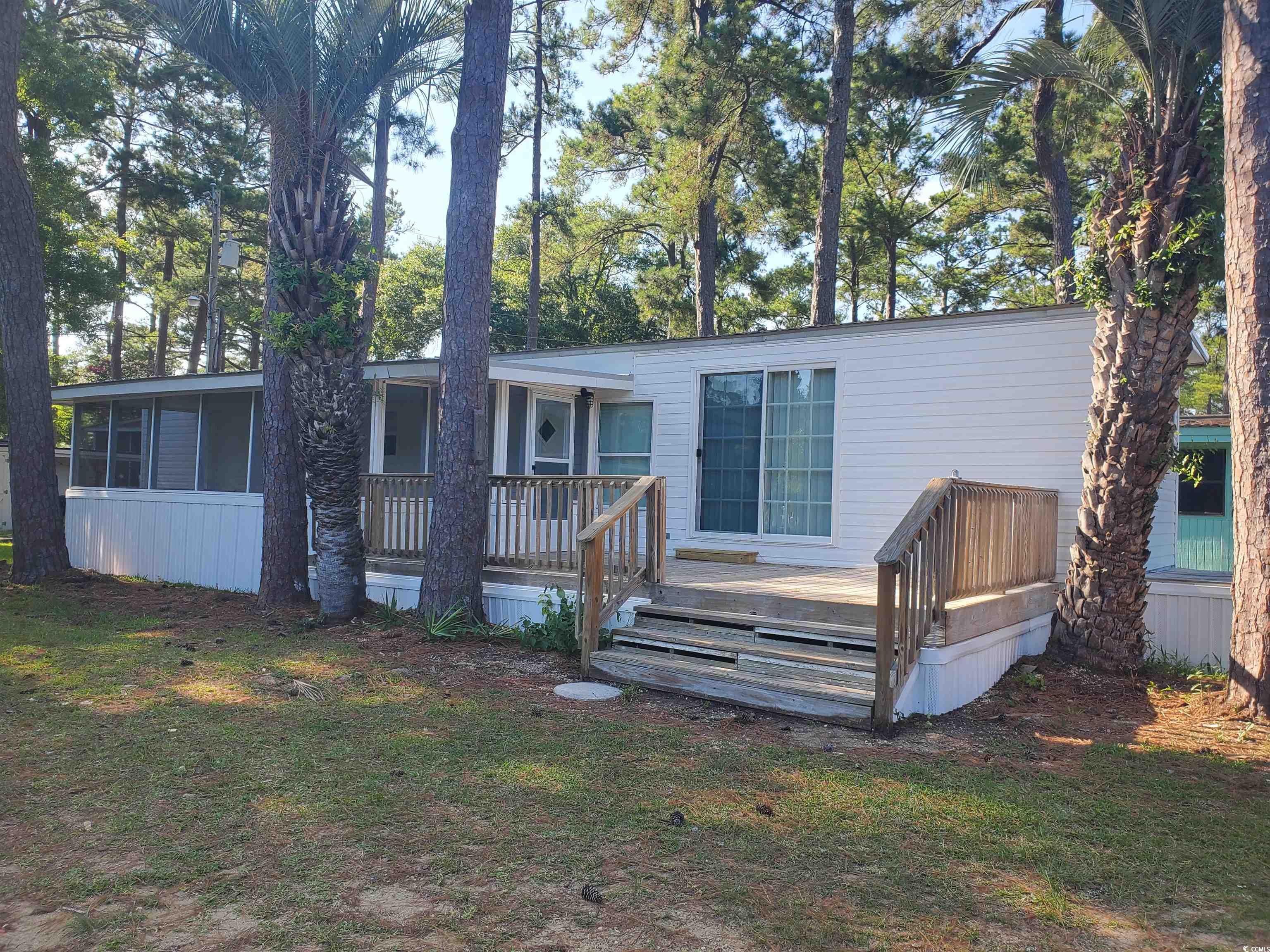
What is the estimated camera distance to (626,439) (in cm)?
1053

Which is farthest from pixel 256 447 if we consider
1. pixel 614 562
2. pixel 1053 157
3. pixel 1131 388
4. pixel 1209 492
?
pixel 1053 157

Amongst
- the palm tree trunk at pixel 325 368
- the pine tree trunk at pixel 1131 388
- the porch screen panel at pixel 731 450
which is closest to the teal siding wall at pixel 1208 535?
the porch screen panel at pixel 731 450

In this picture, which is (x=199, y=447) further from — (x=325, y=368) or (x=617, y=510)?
(x=617, y=510)

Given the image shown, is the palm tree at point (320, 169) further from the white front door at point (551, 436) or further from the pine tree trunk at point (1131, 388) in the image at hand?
the pine tree trunk at point (1131, 388)

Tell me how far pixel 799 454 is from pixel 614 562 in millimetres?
3151

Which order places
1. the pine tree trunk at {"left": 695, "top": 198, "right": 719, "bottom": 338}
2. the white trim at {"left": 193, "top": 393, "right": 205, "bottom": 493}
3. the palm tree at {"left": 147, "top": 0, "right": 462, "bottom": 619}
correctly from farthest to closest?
1. the pine tree trunk at {"left": 695, "top": 198, "right": 719, "bottom": 338}
2. the white trim at {"left": 193, "top": 393, "right": 205, "bottom": 493}
3. the palm tree at {"left": 147, "top": 0, "right": 462, "bottom": 619}

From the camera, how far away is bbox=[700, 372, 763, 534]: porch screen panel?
9656 mm

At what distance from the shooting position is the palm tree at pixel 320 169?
7.70m

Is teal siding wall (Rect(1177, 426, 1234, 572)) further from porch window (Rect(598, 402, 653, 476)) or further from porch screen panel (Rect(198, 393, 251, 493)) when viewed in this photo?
porch screen panel (Rect(198, 393, 251, 493))

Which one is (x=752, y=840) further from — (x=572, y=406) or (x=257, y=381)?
(x=257, y=381)

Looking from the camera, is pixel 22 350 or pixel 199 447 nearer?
pixel 22 350

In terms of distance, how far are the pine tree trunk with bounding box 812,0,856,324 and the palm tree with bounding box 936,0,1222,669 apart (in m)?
7.40

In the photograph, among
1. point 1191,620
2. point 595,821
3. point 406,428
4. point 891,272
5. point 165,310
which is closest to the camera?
point 595,821

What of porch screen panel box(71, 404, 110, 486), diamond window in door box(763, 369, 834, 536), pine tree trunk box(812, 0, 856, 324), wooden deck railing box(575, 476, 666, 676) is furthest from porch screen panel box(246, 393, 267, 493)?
pine tree trunk box(812, 0, 856, 324)
